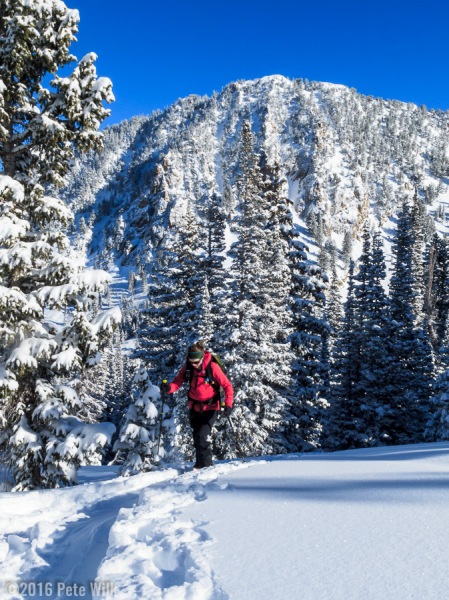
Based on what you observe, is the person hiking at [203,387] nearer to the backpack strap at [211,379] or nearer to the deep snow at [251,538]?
the backpack strap at [211,379]

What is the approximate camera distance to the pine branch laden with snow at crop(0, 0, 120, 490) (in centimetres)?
829

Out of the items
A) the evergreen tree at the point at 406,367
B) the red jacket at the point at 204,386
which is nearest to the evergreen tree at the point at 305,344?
the evergreen tree at the point at 406,367

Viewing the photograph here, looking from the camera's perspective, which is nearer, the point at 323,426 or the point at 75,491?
the point at 75,491

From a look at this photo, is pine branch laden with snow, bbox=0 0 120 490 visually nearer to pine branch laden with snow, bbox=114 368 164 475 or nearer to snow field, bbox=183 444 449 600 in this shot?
pine branch laden with snow, bbox=114 368 164 475

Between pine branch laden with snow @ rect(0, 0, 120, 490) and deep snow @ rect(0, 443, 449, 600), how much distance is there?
2364 mm

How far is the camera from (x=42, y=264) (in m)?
9.33

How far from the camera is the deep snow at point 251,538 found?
2670mm

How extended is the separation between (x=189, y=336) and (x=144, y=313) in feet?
19.9

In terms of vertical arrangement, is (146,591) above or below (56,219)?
below

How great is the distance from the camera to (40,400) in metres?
8.94

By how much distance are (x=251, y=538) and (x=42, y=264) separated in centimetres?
770

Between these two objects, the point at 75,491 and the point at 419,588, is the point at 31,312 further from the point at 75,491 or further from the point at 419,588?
the point at 419,588

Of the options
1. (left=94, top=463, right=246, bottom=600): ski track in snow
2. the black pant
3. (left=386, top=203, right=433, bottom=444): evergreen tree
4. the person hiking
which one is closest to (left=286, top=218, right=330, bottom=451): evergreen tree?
(left=386, top=203, right=433, bottom=444): evergreen tree

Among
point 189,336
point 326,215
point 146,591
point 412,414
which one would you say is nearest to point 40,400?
point 146,591
